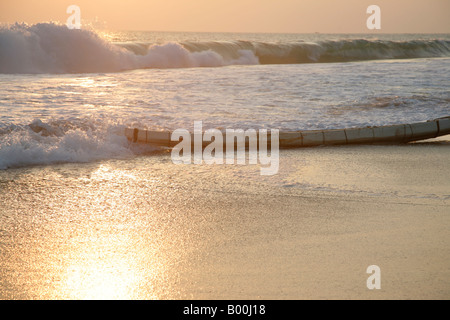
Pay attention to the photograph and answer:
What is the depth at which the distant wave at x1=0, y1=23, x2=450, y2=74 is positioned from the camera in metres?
18.9

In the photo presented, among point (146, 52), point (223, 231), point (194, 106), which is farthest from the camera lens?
point (146, 52)

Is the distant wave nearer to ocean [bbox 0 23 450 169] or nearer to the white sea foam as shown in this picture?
ocean [bbox 0 23 450 169]

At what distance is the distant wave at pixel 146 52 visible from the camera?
18906mm

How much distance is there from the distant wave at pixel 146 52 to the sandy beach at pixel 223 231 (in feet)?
48.4

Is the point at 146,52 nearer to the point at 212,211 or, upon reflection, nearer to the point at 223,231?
the point at 212,211

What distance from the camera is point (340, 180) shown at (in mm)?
4109

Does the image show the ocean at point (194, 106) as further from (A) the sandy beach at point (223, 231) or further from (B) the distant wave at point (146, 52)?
(B) the distant wave at point (146, 52)

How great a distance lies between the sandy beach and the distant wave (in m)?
14.8

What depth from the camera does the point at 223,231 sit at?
2.99 metres

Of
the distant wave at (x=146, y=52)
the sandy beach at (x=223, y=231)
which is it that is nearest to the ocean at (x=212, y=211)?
the sandy beach at (x=223, y=231)

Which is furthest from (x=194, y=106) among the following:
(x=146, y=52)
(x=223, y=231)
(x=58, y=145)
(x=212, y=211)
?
(x=146, y=52)

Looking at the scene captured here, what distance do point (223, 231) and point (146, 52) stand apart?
71.2ft

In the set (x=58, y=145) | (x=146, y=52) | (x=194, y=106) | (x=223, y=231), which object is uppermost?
(x=146, y=52)

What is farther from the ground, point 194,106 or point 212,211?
point 194,106
